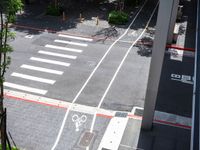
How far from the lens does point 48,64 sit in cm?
3044

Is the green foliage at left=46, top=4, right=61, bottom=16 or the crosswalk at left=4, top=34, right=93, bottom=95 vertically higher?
the green foliage at left=46, top=4, right=61, bottom=16

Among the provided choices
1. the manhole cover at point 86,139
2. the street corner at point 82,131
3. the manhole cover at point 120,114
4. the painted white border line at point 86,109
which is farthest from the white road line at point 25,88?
the manhole cover at point 120,114

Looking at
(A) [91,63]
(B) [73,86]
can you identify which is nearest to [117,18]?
(A) [91,63]

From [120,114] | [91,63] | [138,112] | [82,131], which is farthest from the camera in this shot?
[91,63]

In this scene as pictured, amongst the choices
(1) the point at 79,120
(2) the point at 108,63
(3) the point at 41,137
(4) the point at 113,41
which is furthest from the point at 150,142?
(4) the point at 113,41

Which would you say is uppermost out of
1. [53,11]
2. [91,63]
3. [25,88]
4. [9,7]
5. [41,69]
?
[9,7]

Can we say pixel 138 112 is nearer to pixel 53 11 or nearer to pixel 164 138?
pixel 164 138

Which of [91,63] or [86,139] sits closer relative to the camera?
[86,139]

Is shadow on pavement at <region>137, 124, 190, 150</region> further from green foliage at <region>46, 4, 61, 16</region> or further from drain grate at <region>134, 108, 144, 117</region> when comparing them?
green foliage at <region>46, 4, 61, 16</region>

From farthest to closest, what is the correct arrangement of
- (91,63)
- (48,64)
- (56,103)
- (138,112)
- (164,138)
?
(91,63) → (48,64) → (56,103) → (138,112) → (164,138)

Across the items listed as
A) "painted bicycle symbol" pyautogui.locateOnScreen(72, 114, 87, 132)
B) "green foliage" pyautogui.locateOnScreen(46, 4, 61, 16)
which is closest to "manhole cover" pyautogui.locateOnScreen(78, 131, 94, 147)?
"painted bicycle symbol" pyautogui.locateOnScreen(72, 114, 87, 132)

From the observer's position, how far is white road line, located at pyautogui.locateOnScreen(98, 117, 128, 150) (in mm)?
20906

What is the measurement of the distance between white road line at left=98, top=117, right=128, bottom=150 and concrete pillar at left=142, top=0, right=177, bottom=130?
172 cm

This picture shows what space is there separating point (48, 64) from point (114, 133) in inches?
462
